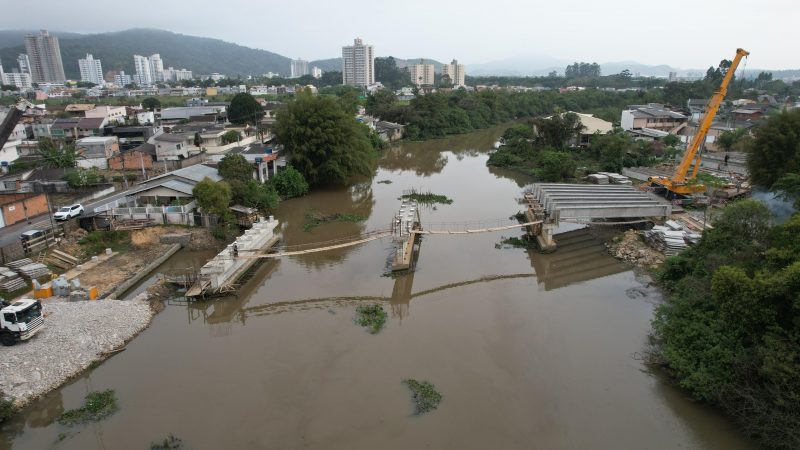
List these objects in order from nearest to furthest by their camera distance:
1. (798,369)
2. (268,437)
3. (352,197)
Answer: (798,369), (268,437), (352,197)

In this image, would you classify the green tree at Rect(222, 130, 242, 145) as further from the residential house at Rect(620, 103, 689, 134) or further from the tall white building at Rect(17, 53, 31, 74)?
the tall white building at Rect(17, 53, 31, 74)

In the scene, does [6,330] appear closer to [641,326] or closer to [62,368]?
[62,368]

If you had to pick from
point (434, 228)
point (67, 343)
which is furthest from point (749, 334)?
point (67, 343)

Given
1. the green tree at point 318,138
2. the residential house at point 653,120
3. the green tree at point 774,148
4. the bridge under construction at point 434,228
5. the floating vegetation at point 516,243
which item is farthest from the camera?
the residential house at point 653,120

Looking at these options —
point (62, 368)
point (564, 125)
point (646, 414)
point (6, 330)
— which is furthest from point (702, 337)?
point (564, 125)

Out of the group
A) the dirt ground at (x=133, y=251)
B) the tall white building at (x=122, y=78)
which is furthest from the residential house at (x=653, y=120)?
the tall white building at (x=122, y=78)

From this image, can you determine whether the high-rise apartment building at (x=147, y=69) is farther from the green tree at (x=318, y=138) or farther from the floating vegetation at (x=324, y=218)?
the floating vegetation at (x=324, y=218)

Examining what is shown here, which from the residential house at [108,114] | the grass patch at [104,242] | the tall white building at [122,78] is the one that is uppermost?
the tall white building at [122,78]

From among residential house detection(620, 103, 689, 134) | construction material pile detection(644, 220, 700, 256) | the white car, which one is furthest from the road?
residential house detection(620, 103, 689, 134)
